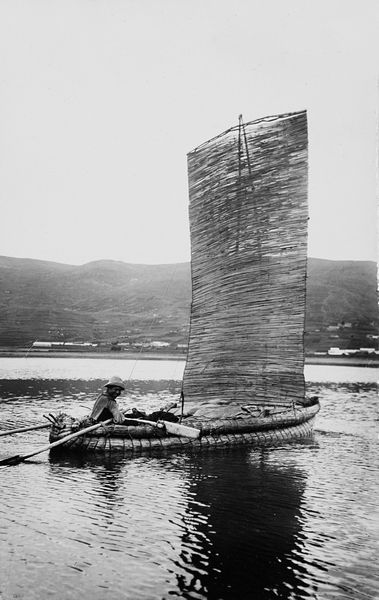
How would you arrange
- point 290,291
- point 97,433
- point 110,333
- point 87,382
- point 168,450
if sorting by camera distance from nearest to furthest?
point 97,433 < point 168,450 < point 290,291 < point 87,382 < point 110,333

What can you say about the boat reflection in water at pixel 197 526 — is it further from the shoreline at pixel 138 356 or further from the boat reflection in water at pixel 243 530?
the shoreline at pixel 138 356

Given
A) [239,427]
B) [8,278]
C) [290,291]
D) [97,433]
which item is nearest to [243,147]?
[290,291]

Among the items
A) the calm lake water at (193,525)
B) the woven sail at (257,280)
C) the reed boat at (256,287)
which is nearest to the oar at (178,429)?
the calm lake water at (193,525)

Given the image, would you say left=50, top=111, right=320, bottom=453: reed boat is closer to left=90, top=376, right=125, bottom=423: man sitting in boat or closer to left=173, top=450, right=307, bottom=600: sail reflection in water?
left=90, top=376, right=125, bottom=423: man sitting in boat

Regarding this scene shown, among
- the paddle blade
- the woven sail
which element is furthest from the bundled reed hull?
the paddle blade

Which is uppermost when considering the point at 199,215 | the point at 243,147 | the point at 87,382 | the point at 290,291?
the point at 243,147

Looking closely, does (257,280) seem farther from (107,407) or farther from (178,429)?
(107,407)

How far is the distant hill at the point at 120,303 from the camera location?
300ft

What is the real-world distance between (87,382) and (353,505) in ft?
109

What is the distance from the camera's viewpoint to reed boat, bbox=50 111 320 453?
1723 centimetres

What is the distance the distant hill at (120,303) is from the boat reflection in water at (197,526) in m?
69.3

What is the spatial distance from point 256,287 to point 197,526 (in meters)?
9.44

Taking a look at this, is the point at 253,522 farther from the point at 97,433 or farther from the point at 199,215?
the point at 199,215

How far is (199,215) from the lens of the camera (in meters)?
18.4
